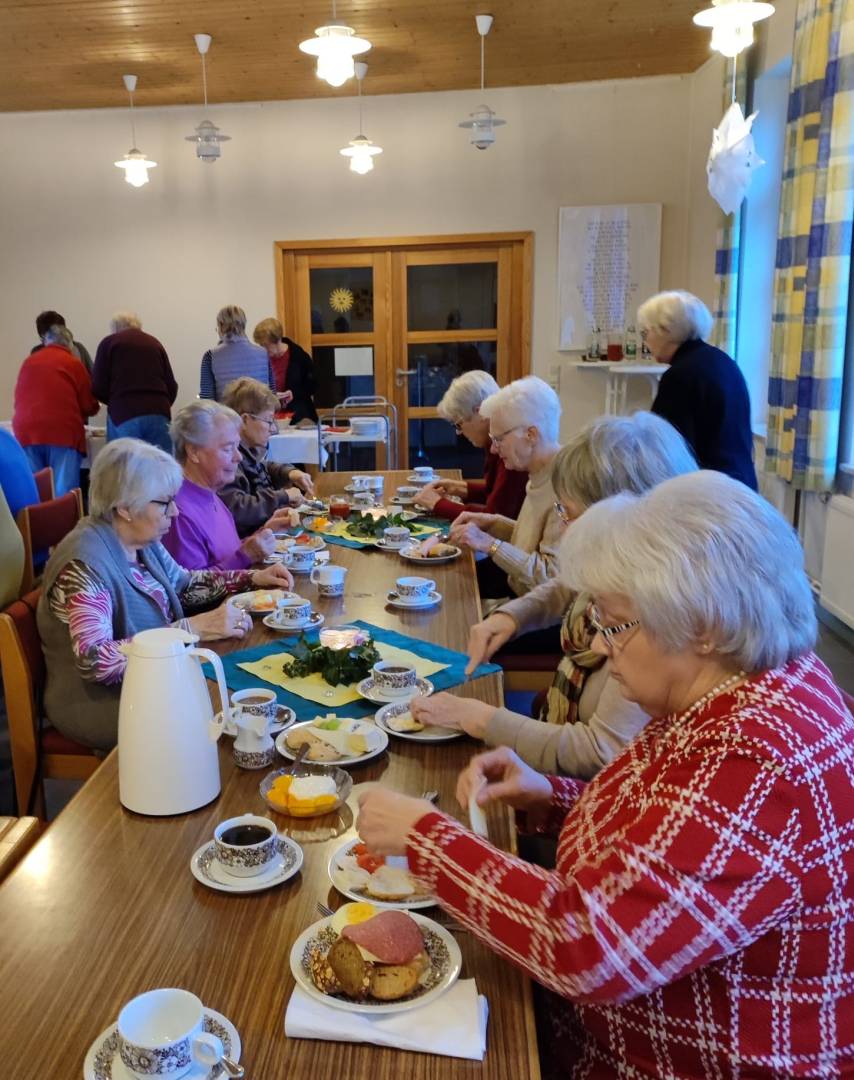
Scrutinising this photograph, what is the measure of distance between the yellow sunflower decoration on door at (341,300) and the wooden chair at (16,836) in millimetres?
5664

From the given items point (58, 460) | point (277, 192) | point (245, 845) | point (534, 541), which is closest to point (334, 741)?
point (245, 845)

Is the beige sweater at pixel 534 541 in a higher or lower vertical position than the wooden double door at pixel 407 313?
lower

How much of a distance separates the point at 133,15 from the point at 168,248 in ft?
7.22

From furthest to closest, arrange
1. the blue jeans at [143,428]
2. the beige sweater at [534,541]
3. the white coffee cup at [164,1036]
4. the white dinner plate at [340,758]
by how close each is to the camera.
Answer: the blue jeans at [143,428], the beige sweater at [534,541], the white dinner plate at [340,758], the white coffee cup at [164,1036]

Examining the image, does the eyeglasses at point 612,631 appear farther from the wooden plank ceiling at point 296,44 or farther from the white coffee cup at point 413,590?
the wooden plank ceiling at point 296,44

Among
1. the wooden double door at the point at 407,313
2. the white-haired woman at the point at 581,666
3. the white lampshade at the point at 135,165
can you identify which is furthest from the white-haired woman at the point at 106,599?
the wooden double door at the point at 407,313

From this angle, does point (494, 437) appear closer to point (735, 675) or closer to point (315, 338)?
point (735, 675)

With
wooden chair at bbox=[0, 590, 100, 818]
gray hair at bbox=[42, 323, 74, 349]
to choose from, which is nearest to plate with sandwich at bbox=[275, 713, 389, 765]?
wooden chair at bbox=[0, 590, 100, 818]

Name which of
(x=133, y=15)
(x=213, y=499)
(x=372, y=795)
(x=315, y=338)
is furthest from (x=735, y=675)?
(x=315, y=338)

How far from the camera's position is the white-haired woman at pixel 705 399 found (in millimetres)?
3301

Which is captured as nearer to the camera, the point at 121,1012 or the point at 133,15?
the point at 121,1012

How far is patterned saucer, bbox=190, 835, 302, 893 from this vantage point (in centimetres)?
103

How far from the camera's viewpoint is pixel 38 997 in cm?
87

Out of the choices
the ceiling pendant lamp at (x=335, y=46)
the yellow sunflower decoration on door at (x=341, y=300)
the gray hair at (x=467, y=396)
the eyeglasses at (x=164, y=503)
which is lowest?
the eyeglasses at (x=164, y=503)
